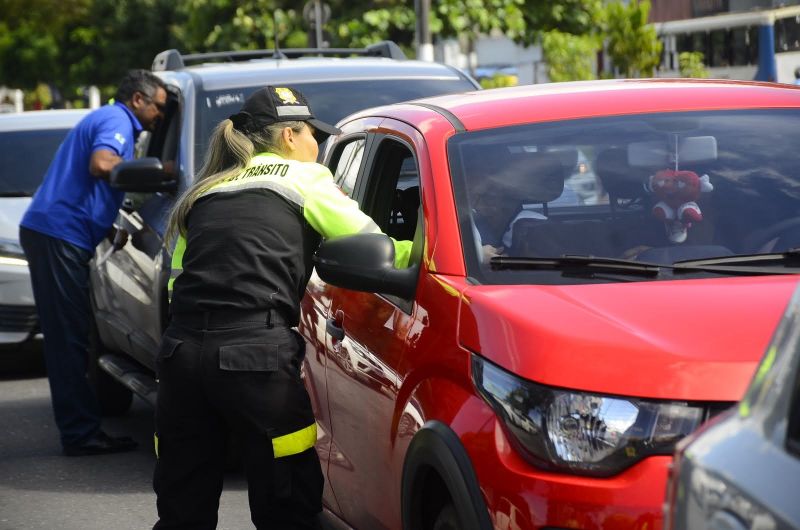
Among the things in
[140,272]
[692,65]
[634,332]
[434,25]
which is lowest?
[692,65]

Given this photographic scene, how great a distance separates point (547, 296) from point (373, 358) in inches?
30.7

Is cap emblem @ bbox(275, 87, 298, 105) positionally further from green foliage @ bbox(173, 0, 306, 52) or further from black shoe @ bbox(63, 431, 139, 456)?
green foliage @ bbox(173, 0, 306, 52)

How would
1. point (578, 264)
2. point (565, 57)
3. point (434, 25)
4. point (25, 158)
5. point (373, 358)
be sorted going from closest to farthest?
1. point (578, 264)
2. point (373, 358)
3. point (25, 158)
4. point (434, 25)
5. point (565, 57)

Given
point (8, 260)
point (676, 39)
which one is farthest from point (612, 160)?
point (676, 39)

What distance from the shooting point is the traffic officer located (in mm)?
4527

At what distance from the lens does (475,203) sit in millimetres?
4559

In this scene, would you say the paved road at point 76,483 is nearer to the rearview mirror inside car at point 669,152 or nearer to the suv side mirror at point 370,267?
the suv side mirror at point 370,267

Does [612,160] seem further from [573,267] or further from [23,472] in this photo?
[23,472]

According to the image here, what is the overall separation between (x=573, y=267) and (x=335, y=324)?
1.07m

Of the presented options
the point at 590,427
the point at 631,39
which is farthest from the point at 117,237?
the point at 631,39

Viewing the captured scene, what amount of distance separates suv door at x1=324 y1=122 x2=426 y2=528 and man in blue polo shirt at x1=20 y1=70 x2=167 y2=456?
9.86 ft

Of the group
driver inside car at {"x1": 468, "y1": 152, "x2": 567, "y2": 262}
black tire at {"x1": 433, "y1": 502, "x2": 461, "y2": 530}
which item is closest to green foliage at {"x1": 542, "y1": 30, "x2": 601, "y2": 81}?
driver inside car at {"x1": 468, "y1": 152, "x2": 567, "y2": 262}

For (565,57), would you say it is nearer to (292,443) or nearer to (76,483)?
(76,483)

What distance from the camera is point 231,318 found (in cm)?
455
